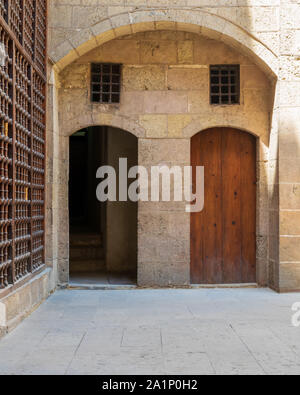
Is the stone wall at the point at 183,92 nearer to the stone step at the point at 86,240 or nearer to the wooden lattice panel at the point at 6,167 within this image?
the wooden lattice panel at the point at 6,167

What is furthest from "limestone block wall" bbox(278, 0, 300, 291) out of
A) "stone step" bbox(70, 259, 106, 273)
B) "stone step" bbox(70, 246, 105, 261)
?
"stone step" bbox(70, 246, 105, 261)

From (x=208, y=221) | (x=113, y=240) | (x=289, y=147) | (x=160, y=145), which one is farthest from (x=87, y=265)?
(x=289, y=147)

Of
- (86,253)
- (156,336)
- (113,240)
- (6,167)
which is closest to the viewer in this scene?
(156,336)

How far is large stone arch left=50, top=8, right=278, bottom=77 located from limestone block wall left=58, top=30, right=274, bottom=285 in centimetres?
46

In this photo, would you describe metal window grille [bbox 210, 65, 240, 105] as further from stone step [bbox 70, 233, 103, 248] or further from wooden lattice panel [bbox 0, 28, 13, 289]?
stone step [bbox 70, 233, 103, 248]

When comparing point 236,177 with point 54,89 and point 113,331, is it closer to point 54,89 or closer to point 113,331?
point 54,89

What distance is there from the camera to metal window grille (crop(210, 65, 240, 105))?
7020mm

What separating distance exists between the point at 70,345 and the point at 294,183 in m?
3.84

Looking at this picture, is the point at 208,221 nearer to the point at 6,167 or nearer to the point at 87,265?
the point at 87,265

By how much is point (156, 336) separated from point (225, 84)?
411cm

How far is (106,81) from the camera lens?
22.9 feet

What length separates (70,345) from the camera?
13.2 feet

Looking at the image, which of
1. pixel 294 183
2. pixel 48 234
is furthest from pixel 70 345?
pixel 294 183

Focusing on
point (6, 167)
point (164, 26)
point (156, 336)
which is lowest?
point (156, 336)
